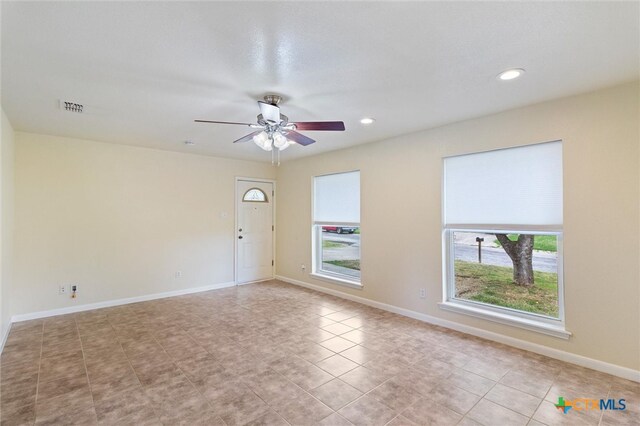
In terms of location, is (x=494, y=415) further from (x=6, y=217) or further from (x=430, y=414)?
(x=6, y=217)

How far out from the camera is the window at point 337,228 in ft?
16.7

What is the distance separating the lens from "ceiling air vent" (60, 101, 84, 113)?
2979 millimetres

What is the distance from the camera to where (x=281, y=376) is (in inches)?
103

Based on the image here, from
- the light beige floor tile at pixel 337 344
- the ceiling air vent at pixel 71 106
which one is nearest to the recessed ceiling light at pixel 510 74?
the light beige floor tile at pixel 337 344

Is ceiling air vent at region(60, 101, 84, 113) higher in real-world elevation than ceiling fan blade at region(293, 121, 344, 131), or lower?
higher

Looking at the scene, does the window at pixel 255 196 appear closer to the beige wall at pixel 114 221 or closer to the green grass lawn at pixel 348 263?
the beige wall at pixel 114 221

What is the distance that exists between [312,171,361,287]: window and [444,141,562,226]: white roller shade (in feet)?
5.37

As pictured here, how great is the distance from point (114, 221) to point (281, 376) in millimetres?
3787

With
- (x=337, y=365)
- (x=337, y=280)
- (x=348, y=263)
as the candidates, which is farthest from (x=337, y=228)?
(x=337, y=365)

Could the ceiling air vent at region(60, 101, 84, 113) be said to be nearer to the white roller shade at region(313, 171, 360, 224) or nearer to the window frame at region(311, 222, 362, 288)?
the white roller shade at region(313, 171, 360, 224)

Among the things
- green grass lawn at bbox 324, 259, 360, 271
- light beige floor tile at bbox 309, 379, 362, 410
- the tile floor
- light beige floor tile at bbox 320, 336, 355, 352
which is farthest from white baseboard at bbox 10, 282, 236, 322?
light beige floor tile at bbox 309, 379, 362, 410

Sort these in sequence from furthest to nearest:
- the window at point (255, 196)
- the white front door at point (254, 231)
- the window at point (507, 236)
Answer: the window at point (255, 196), the white front door at point (254, 231), the window at point (507, 236)

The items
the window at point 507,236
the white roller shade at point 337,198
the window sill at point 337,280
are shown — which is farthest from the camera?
the white roller shade at point 337,198

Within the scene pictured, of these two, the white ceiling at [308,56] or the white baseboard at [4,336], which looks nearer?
the white ceiling at [308,56]
